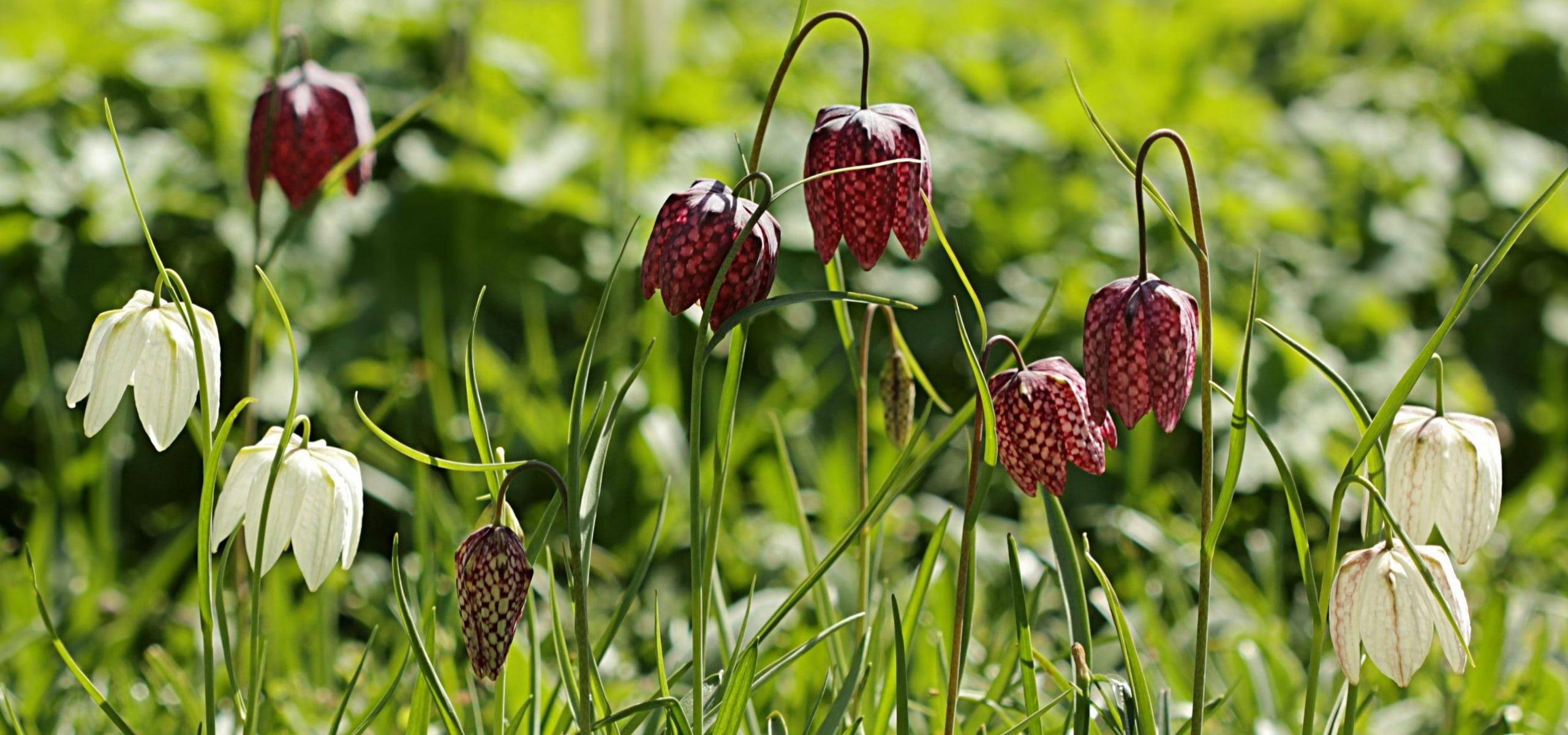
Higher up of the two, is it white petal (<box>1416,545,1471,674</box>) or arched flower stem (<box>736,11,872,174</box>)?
arched flower stem (<box>736,11,872,174</box>)

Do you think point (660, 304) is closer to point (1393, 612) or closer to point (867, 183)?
point (867, 183)

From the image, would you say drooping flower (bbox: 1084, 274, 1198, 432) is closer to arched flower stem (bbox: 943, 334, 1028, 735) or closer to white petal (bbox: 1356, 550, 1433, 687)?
arched flower stem (bbox: 943, 334, 1028, 735)

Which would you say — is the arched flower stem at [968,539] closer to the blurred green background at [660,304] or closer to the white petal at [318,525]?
the blurred green background at [660,304]

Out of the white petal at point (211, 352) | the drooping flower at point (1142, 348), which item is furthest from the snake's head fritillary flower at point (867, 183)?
the white petal at point (211, 352)

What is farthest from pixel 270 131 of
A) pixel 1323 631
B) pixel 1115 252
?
pixel 1115 252

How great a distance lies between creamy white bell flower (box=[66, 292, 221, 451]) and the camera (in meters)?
0.83

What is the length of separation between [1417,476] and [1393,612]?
9 centimetres

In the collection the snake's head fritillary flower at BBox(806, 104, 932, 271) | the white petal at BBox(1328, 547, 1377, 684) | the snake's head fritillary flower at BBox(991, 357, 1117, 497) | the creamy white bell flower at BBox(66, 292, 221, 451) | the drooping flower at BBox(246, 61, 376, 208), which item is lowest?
the white petal at BBox(1328, 547, 1377, 684)

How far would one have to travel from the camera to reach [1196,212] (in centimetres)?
82

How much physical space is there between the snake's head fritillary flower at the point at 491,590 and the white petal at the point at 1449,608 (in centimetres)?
56

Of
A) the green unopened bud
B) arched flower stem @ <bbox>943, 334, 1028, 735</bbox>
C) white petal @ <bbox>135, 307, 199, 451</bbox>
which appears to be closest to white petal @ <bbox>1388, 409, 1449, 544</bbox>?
arched flower stem @ <bbox>943, 334, 1028, 735</bbox>

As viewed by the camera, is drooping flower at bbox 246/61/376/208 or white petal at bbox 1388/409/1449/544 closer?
white petal at bbox 1388/409/1449/544

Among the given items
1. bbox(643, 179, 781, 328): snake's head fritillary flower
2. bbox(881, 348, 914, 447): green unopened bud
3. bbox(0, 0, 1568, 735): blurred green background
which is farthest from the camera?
bbox(0, 0, 1568, 735): blurred green background

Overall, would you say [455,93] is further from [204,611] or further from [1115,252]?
[204,611]
